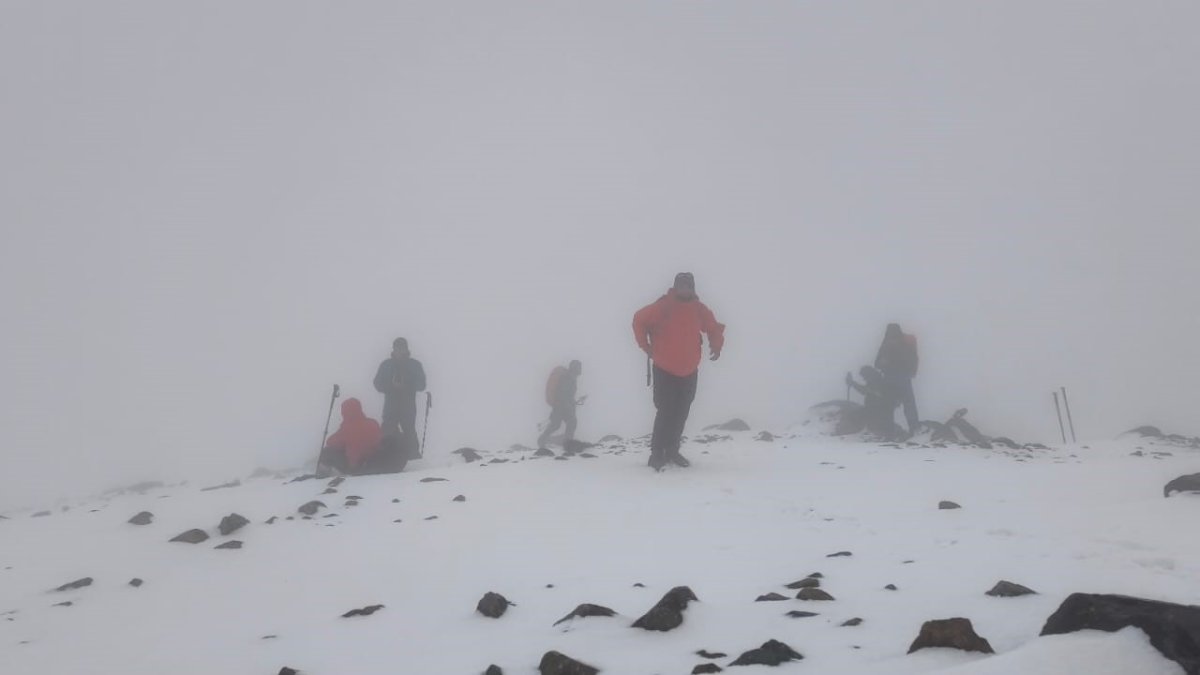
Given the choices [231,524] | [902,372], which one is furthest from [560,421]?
[231,524]

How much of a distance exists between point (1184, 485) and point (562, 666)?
859cm

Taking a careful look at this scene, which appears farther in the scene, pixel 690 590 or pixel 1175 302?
pixel 1175 302

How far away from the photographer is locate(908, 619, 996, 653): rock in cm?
391

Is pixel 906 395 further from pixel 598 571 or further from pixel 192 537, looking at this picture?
pixel 192 537

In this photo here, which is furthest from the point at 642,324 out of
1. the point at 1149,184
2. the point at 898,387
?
the point at 1149,184

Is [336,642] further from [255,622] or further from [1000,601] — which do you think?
[1000,601]

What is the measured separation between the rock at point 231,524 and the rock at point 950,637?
329 inches

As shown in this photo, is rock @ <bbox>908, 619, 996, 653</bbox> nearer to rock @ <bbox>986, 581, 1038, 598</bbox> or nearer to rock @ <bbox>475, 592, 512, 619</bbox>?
rock @ <bbox>986, 581, 1038, 598</bbox>

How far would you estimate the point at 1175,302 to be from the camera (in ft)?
351

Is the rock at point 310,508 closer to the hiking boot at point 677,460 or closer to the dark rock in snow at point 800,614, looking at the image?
the hiking boot at point 677,460

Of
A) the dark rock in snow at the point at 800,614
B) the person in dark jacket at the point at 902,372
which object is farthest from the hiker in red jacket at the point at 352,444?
the person in dark jacket at the point at 902,372

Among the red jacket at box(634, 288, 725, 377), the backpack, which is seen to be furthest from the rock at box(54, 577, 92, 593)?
the backpack

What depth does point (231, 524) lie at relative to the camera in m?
9.07

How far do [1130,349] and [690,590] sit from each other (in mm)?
110906
